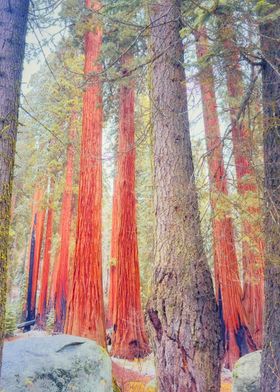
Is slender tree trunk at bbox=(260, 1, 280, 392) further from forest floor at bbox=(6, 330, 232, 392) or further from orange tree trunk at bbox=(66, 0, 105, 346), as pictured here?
orange tree trunk at bbox=(66, 0, 105, 346)

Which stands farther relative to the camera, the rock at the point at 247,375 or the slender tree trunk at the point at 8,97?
the rock at the point at 247,375

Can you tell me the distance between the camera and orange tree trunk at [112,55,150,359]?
7.52 meters

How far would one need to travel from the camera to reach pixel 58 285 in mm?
13148

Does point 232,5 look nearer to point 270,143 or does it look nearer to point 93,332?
point 270,143

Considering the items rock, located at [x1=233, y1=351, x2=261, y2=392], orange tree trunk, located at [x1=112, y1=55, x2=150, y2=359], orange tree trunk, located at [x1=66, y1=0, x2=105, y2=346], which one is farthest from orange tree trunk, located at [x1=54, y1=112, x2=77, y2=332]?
rock, located at [x1=233, y1=351, x2=261, y2=392]

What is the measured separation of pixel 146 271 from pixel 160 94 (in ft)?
31.1

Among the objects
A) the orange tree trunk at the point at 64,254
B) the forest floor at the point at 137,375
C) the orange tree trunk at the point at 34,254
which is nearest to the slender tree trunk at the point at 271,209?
the forest floor at the point at 137,375

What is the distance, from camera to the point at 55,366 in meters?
3.37

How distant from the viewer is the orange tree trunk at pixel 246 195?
3.65 meters

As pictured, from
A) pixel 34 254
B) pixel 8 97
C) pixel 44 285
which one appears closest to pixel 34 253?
pixel 34 254

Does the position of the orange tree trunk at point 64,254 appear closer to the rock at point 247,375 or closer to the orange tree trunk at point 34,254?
the orange tree trunk at point 34,254

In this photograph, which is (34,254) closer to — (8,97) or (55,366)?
(55,366)

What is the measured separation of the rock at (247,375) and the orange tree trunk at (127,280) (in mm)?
3202

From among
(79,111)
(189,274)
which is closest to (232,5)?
(189,274)
